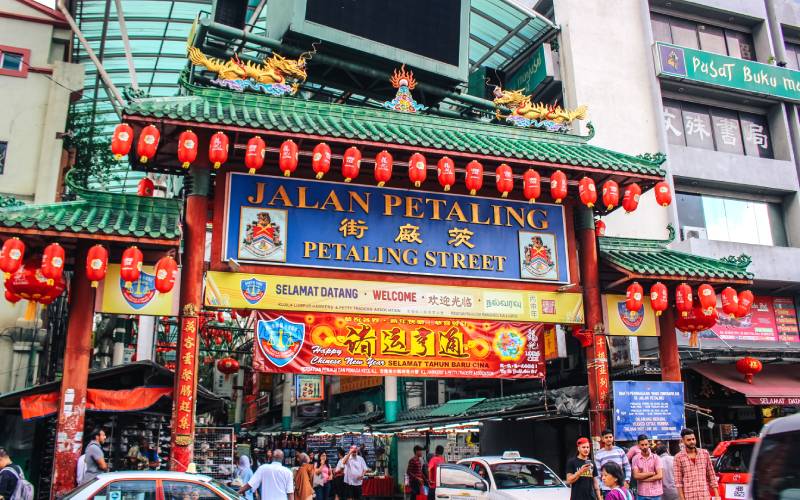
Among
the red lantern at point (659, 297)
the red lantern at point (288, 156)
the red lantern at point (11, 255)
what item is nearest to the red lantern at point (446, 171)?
the red lantern at point (288, 156)

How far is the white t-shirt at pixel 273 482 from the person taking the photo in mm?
11586

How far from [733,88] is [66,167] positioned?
21.8 metres

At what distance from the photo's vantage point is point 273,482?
38.1 feet

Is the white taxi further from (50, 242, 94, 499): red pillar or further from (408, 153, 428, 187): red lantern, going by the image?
(50, 242, 94, 499): red pillar

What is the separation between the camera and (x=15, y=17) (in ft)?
65.6

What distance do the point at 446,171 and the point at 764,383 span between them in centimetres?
1223

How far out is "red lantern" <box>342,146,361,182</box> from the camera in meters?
12.7

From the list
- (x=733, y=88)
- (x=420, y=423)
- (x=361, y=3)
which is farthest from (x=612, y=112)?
(x=420, y=423)

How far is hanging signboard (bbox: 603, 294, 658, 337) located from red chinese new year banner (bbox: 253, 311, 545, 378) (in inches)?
61.6

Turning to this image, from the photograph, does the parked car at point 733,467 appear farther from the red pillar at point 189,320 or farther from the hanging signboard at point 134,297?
the hanging signboard at point 134,297

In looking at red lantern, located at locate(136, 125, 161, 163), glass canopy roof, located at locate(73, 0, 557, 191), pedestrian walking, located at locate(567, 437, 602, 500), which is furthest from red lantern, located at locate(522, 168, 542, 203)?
glass canopy roof, located at locate(73, 0, 557, 191)

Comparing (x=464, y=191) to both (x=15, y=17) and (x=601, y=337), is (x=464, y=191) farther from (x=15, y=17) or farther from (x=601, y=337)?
(x=15, y=17)

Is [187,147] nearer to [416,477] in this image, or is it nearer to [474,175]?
[474,175]

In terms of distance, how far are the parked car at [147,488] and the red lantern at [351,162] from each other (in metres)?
5.92
